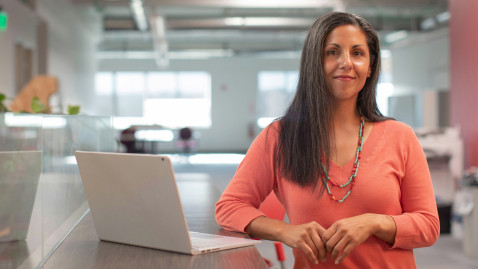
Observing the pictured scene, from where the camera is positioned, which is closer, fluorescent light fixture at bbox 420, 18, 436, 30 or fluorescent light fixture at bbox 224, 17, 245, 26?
fluorescent light fixture at bbox 420, 18, 436, 30

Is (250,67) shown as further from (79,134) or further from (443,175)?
(79,134)

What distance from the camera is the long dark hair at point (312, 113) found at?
1.64 meters

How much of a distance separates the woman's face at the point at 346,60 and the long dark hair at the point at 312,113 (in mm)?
19

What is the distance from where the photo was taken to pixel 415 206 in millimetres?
1592

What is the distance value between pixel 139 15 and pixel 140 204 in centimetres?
1250

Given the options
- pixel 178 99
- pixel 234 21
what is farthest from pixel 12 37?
pixel 178 99

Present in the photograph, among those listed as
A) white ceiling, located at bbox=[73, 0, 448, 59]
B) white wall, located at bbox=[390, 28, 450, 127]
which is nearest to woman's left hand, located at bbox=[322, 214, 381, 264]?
white ceiling, located at bbox=[73, 0, 448, 59]

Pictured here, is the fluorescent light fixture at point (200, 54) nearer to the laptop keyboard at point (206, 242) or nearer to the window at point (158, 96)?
the window at point (158, 96)

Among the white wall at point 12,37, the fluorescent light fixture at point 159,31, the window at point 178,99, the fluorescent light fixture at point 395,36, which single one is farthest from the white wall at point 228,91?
the white wall at point 12,37

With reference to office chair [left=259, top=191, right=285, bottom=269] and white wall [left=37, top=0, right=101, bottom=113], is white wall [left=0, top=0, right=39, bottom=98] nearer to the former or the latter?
white wall [left=37, top=0, right=101, bottom=113]

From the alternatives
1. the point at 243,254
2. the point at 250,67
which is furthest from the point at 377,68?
the point at 250,67

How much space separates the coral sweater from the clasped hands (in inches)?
4.5

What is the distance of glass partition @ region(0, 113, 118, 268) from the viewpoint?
135 centimetres

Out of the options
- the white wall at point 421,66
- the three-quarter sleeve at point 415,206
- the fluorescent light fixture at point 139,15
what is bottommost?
the three-quarter sleeve at point 415,206
